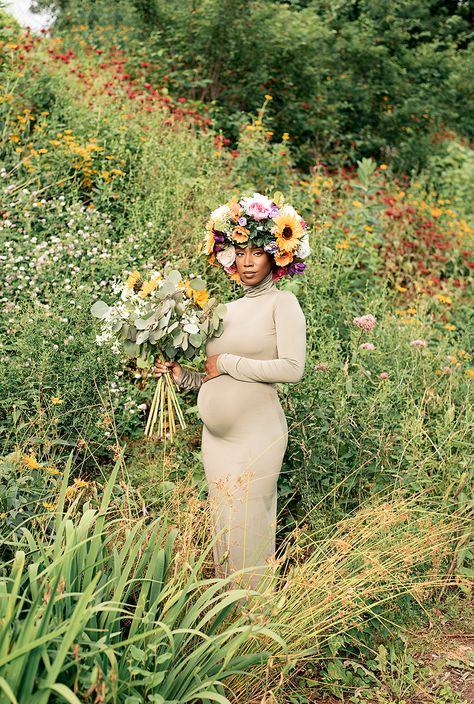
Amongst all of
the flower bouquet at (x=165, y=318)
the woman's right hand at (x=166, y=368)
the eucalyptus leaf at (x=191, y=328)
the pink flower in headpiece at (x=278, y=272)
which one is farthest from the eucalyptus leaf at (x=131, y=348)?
the pink flower in headpiece at (x=278, y=272)

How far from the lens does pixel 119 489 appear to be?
13.4 feet

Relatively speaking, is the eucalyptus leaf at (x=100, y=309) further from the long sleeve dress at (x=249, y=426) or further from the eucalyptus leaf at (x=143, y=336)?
the long sleeve dress at (x=249, y=426)

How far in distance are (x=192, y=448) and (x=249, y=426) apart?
1443 mm

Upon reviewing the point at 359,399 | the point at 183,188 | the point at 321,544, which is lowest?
the point at 321,544

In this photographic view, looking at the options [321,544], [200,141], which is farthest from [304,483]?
[200,141]

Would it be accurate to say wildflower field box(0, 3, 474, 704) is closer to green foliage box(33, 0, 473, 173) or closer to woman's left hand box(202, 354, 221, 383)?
woman's left hand box(202, 354, 221, 383)

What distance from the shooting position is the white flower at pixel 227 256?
3633 millimetres

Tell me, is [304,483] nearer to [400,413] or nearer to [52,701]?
[400,413]

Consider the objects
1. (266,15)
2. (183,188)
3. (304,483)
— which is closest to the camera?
(304,483)

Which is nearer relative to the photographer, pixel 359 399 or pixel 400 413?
pixel 359 399

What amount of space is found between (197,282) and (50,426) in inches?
51.0

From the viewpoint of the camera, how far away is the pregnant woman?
136 inches

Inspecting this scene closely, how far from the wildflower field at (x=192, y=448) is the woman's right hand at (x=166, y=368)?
38 cm

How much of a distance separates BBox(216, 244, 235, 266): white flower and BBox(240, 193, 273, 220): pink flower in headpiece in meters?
0.20
